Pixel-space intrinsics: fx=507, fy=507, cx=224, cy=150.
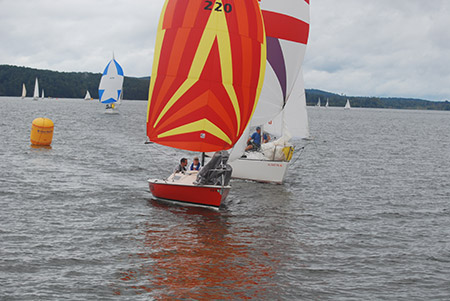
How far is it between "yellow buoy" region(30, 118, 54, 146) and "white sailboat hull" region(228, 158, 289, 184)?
15697 millimetres

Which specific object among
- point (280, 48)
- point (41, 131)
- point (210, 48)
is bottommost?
point (41, 131)

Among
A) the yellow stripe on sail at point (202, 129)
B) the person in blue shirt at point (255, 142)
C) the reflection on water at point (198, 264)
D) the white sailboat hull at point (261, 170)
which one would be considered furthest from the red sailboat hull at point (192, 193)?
the person in blue shirt at point (255, 142)

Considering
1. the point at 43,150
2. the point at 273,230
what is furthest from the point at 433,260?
the point at 43,150

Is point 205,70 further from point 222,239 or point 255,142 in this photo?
point 255,142

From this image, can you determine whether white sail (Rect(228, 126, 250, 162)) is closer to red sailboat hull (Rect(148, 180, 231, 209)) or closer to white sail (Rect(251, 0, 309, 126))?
A: white sail (Rect(251, 0, 309, 126))

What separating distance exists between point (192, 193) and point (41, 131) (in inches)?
772

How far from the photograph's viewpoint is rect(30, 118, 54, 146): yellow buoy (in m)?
33.2

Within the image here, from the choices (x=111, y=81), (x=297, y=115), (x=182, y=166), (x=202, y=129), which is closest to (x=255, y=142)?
(x=297, y=115)

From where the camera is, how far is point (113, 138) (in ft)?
145

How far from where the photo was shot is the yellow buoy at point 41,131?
33219 millimetres

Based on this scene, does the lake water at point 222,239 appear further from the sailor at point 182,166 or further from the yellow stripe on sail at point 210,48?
the yellow stripe on sail at point 210,48

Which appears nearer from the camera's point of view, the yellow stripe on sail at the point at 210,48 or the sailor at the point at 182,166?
the yellow stripe on sail at the point at 210,48

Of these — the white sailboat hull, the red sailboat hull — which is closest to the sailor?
the red sailboat hull

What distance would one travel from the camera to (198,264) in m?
12.4
